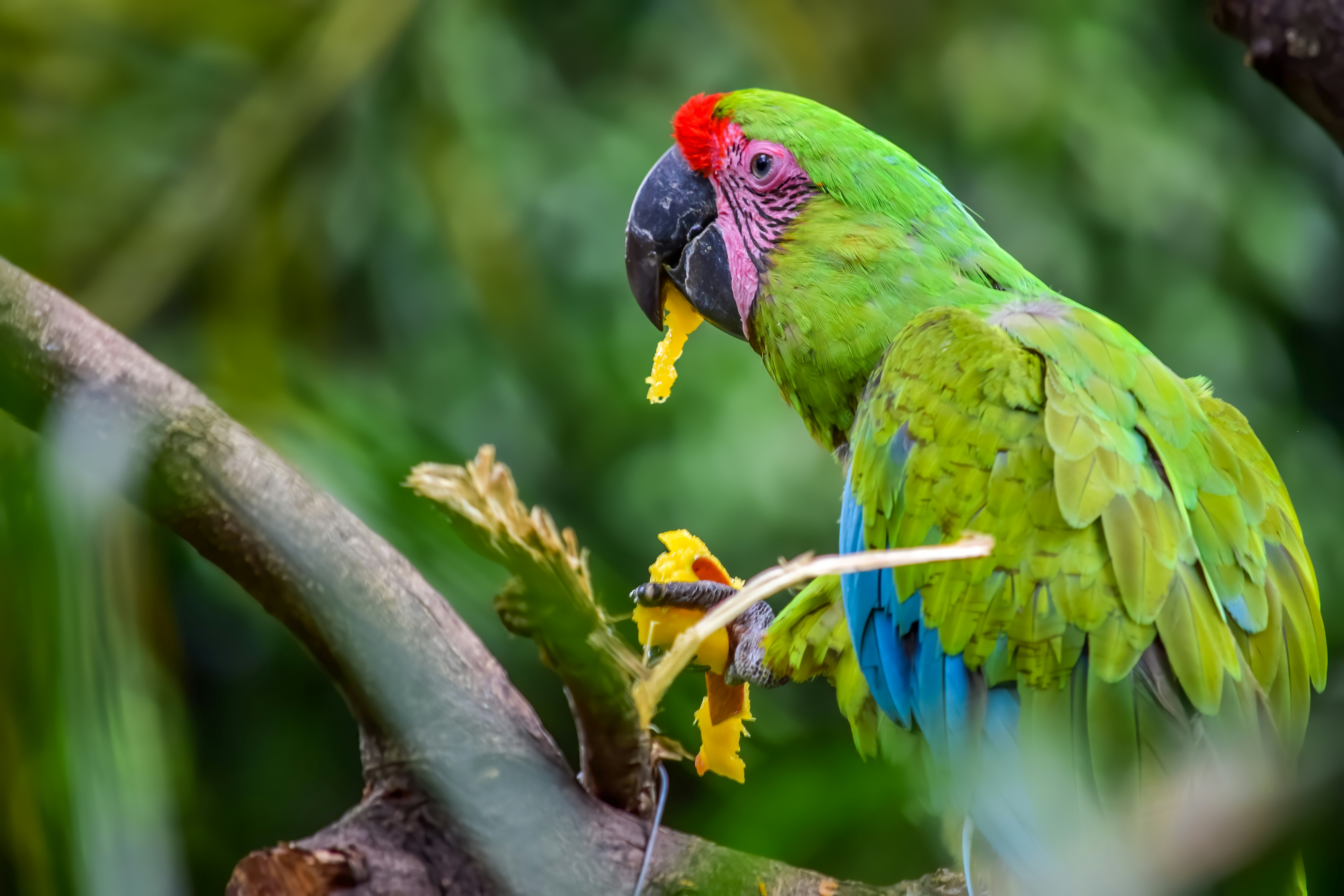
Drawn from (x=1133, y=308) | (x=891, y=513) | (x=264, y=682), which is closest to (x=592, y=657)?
(x=891, y=513)

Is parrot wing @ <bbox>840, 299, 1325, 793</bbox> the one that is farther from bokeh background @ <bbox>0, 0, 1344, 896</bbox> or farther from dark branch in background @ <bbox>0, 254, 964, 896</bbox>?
bokeh background @ <bbox>0, 0, 1344, 896</bbox>

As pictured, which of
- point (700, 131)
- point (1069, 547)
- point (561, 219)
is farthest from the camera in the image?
point (561, 219)

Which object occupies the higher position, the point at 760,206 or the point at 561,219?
the point at 561,219

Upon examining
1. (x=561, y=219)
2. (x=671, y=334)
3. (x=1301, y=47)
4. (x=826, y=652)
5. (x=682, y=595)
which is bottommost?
(x=826, y=652)

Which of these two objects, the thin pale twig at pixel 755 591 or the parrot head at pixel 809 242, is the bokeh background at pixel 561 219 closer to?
the parrot head at pixel 809 242

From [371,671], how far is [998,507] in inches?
23.0

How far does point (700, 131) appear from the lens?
133 cm

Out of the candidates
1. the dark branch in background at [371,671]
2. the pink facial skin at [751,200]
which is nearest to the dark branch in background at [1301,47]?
the pink facial skin at [751,200]

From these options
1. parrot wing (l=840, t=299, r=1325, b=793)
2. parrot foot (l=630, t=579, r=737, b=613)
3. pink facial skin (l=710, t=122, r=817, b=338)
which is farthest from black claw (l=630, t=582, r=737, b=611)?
pink facial skin (l=710, t=122, r=817, b=338)

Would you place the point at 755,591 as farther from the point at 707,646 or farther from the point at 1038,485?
the point at 707,646

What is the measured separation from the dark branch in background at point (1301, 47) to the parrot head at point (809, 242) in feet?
1.84

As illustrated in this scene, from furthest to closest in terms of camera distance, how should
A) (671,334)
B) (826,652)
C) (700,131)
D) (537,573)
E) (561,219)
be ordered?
(561,219) → (671,334) → (700,131) → (826,652) → (537,573)

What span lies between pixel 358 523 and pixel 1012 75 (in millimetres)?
1889

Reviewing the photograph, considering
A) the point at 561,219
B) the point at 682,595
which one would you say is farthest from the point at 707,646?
the point at 561,219
